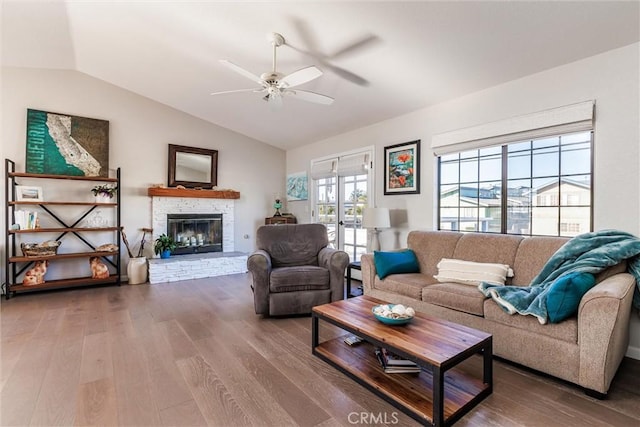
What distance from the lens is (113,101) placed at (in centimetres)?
480

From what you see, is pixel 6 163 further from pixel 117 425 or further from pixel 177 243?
pixel 117 425

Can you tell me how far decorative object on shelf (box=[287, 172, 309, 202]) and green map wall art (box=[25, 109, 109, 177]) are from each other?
3.24m

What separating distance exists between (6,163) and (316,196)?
176 inches

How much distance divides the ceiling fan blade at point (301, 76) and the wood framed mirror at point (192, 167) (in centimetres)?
336

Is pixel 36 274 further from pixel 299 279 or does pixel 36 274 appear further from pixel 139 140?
pixel 299 279

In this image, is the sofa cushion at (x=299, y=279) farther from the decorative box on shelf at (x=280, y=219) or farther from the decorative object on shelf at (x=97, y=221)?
the decorative object on shelf at (x=97, y=221)

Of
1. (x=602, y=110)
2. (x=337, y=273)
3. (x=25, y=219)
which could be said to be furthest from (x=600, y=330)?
(x=25, y=219)

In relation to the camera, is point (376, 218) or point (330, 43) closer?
point (330, 43)

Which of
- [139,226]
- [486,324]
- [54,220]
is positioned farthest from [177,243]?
[486,324]

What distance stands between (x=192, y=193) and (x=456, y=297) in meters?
4.57

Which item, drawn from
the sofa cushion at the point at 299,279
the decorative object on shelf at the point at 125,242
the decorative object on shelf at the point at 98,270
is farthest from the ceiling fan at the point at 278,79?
the decorative object on shelf at the point at 98,270

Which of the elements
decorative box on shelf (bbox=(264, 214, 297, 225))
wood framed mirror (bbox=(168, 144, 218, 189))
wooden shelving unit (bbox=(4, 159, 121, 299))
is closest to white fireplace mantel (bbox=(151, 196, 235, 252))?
wood framed mirror (bbox=(168, 144, 218, 189))

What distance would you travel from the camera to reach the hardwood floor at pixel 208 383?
164 cm

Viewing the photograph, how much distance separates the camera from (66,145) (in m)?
4.41
